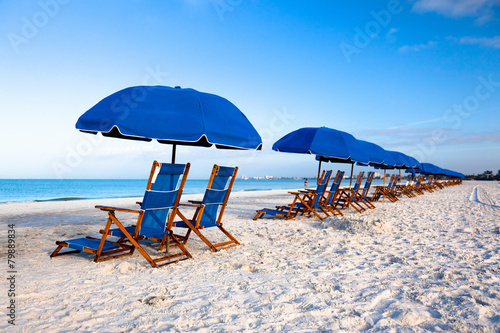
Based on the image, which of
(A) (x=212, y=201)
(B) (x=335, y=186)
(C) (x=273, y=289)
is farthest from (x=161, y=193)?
(B) (x=335, y=186)

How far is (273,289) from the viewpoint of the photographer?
9.09ft

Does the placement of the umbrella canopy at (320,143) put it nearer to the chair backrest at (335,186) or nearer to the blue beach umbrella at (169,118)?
the chair backrest at (335,186)

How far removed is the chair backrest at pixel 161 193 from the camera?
336cm

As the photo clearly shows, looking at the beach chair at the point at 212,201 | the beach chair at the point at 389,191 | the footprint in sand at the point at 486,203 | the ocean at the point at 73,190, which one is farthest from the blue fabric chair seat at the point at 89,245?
the ocean at the point at 73,190

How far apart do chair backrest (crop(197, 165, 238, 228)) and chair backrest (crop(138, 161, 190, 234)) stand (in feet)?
1.44

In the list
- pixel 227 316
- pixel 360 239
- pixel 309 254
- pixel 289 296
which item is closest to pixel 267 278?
pixel 289 296

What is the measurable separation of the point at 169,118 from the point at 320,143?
15.0 feet

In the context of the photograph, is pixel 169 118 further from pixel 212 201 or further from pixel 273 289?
pixel 273 289

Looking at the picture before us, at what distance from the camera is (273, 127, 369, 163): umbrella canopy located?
7051 mm

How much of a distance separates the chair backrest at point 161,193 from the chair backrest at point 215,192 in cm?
44

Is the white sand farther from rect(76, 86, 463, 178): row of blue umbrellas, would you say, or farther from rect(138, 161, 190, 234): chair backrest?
rect(76, 86, 463, 178): row of blue umbrellas

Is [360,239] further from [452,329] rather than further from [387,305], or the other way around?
[452,329]

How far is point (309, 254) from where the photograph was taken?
13.4 ft

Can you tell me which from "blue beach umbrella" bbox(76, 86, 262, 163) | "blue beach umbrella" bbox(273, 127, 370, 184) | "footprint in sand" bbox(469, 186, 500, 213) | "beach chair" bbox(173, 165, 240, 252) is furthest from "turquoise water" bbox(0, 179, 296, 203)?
"footprint in sand" bbox(469, 186, 500, 213)
